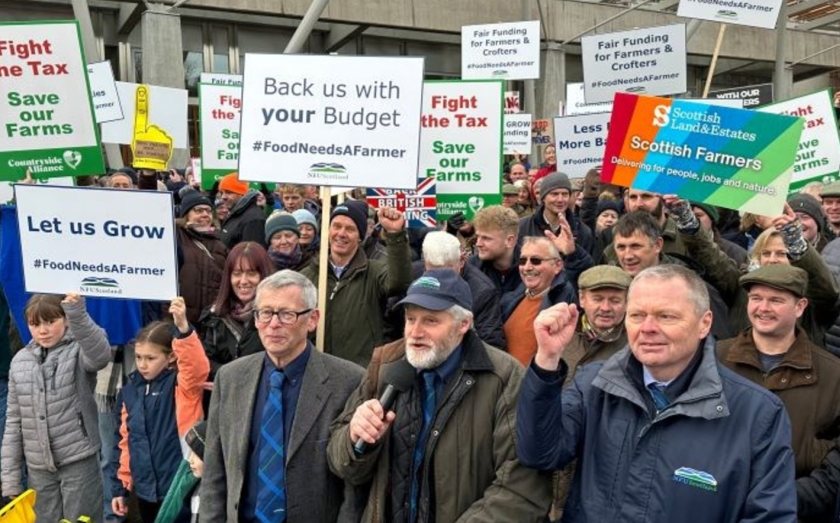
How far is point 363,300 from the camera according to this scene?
4734mm

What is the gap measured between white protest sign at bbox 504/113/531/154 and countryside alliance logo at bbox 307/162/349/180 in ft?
23.8

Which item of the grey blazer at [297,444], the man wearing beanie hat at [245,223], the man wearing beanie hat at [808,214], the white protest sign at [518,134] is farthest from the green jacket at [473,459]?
the white protest sign at [518,134]

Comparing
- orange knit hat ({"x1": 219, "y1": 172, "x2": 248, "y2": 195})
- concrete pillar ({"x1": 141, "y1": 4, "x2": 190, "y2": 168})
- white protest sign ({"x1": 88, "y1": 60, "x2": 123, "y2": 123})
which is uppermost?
concrete pillar ({"x1": 141, "y1": 4, "x2": 190, "y2": 168})

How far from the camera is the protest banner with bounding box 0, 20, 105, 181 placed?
5875 millimetres

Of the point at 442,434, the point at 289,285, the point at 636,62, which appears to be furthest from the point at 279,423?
the point at 636,62

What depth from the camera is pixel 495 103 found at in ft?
21.7

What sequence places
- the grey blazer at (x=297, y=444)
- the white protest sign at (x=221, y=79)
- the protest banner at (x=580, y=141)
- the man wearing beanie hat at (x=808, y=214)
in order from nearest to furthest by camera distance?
the grey blazer at (x=297, y=444) < the man wearing beanie hat at (x=808, y=214) < the protest banner at (x=580, y=141) < the white protest sign at (x=221, y=79)

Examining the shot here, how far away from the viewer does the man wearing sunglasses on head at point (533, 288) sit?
434cm

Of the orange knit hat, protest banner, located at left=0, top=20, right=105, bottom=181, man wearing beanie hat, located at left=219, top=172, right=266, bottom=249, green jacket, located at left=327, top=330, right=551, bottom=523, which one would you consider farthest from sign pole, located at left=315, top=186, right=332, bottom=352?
the orange knit hat

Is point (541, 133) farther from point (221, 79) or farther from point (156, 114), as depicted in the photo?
point (156, 114)

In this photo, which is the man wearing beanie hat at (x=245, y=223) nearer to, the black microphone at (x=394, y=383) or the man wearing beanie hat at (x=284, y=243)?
the man wearing beanie hat at (x=284, y=243)

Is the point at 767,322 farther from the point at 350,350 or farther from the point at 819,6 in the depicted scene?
the point at 819,6

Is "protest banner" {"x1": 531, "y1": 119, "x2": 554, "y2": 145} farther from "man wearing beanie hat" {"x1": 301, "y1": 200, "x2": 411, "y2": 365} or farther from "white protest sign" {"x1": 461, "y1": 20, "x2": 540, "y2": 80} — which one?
"man wearing beanie hat" {"x1": 301, "y1": 200, "x2": 411, "y2": 365}

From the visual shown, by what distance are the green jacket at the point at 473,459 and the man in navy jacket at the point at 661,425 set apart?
157 millimetres
